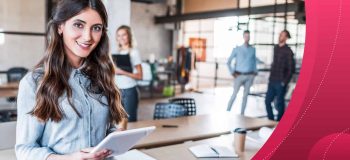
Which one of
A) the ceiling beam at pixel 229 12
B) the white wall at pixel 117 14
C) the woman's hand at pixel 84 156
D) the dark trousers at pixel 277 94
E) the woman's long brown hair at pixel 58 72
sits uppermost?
the ceiling beam at pixel 229 12

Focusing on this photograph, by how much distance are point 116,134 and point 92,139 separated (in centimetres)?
23

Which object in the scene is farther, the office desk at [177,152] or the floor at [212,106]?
the floor at [212,106]

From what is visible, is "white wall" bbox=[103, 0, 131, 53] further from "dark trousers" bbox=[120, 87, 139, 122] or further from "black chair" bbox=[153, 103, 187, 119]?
"black chair" bbox=[153, 103, 187, 119]

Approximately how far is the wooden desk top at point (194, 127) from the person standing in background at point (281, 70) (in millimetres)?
2590

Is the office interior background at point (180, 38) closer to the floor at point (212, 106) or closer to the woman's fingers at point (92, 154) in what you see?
the floor at point (212, 106)

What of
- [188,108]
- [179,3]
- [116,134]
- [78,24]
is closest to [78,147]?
[116,134]

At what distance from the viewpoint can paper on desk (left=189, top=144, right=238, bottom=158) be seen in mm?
2071

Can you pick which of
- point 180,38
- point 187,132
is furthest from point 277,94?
point 180,38

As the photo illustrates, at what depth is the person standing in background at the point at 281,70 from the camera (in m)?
5.80

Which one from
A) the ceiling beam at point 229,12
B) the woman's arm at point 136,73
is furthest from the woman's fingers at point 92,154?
the ceiling beam at point 229,12

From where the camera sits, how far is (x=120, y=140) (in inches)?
51.1

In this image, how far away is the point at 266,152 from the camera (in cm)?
77

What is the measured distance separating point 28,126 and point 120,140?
1.08ft

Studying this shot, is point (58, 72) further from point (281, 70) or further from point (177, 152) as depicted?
point (281, 70)
